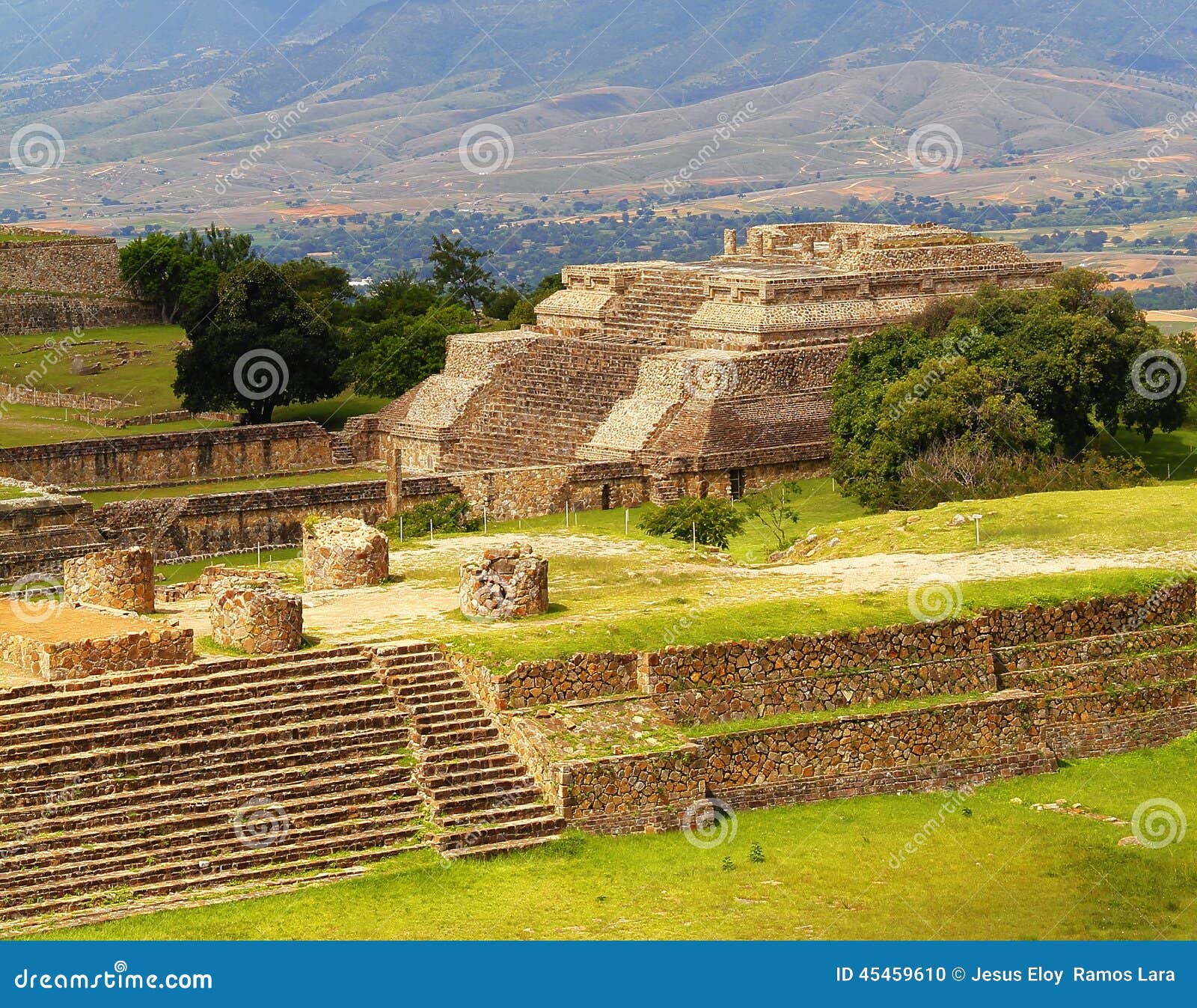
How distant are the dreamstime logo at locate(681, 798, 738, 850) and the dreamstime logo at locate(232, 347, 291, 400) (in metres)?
30.3

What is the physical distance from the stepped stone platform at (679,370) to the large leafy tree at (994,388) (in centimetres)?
125

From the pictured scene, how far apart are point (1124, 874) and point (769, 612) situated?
223 inches

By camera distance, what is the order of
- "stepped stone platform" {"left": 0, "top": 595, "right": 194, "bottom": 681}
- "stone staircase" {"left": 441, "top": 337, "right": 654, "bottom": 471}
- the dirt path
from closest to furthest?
1. "stepped stone platform" {"left": 0, "top": 595, "right": 194, "bottom": 681}
2. the dirt path
3. "stone staircase" {"left": 441, "top": 337, "right": 654, "bottom": 471}

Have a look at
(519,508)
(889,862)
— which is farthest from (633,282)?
(889,862)

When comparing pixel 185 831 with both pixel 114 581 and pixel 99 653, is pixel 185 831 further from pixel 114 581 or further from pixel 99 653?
pixel 114 581

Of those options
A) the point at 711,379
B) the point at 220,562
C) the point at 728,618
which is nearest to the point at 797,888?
the point at 728,618

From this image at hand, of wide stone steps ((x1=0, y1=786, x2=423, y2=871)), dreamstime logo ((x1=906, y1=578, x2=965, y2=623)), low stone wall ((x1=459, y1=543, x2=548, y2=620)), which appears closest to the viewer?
wide stone steps ((x1=0, y1=786, x2=423, y2=871))

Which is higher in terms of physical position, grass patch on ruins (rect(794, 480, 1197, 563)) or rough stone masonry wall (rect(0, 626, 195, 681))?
grass patch on ruins (rect(794, 480, 1197, 563))

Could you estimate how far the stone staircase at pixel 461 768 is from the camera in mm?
24703

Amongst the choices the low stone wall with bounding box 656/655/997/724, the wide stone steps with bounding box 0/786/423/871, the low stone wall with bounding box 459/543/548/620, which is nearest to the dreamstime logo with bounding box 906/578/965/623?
the low stone wall with bounding box 656/655/997/724

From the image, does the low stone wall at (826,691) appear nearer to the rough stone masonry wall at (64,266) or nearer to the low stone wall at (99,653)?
the low stone wall at (99,653)

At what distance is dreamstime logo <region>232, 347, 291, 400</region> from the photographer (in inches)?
2135

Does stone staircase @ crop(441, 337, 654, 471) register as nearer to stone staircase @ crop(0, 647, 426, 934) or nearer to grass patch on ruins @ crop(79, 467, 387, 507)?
grass patch on ruins @ crop(79, 467, 387, 507)

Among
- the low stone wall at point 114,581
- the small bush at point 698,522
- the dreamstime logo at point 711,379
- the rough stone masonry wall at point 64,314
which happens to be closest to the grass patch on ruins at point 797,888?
the low stone wall at point 114,581
